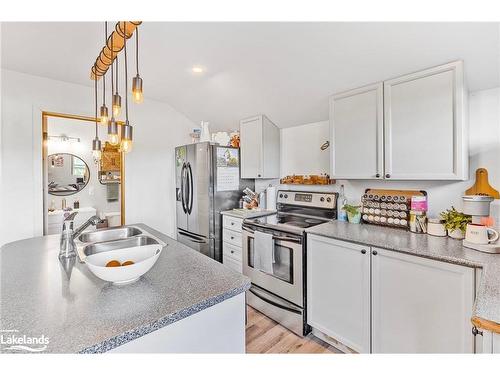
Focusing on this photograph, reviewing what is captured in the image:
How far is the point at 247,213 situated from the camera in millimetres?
2771

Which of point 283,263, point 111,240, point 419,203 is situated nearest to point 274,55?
point 419,203

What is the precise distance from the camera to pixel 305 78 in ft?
7.09

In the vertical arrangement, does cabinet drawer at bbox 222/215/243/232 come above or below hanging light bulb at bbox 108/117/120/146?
below

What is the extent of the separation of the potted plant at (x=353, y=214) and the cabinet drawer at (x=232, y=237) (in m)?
1.15

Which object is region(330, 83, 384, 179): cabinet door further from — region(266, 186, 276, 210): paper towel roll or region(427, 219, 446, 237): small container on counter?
region(266, 186, 276, 210): paper towel roll

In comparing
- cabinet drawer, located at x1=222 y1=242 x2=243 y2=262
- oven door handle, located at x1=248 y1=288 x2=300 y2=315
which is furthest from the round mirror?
oven door handle, located at x1=248 y1=288 x2=300 y2=315

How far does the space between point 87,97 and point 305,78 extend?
2517 mm

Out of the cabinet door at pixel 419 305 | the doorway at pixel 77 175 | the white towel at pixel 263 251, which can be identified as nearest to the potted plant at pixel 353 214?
the cabinet door at pixel 419 305

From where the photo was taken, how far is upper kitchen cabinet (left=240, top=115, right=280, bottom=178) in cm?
287

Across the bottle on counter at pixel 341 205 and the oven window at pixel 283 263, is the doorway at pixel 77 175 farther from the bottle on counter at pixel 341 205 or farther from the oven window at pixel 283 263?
the bottle on counter at pixel 341 205

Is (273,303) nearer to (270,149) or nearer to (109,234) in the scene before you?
(109,234)

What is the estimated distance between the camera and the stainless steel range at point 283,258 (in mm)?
2039

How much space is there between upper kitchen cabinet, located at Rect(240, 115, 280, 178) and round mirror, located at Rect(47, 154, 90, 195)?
1.93m
